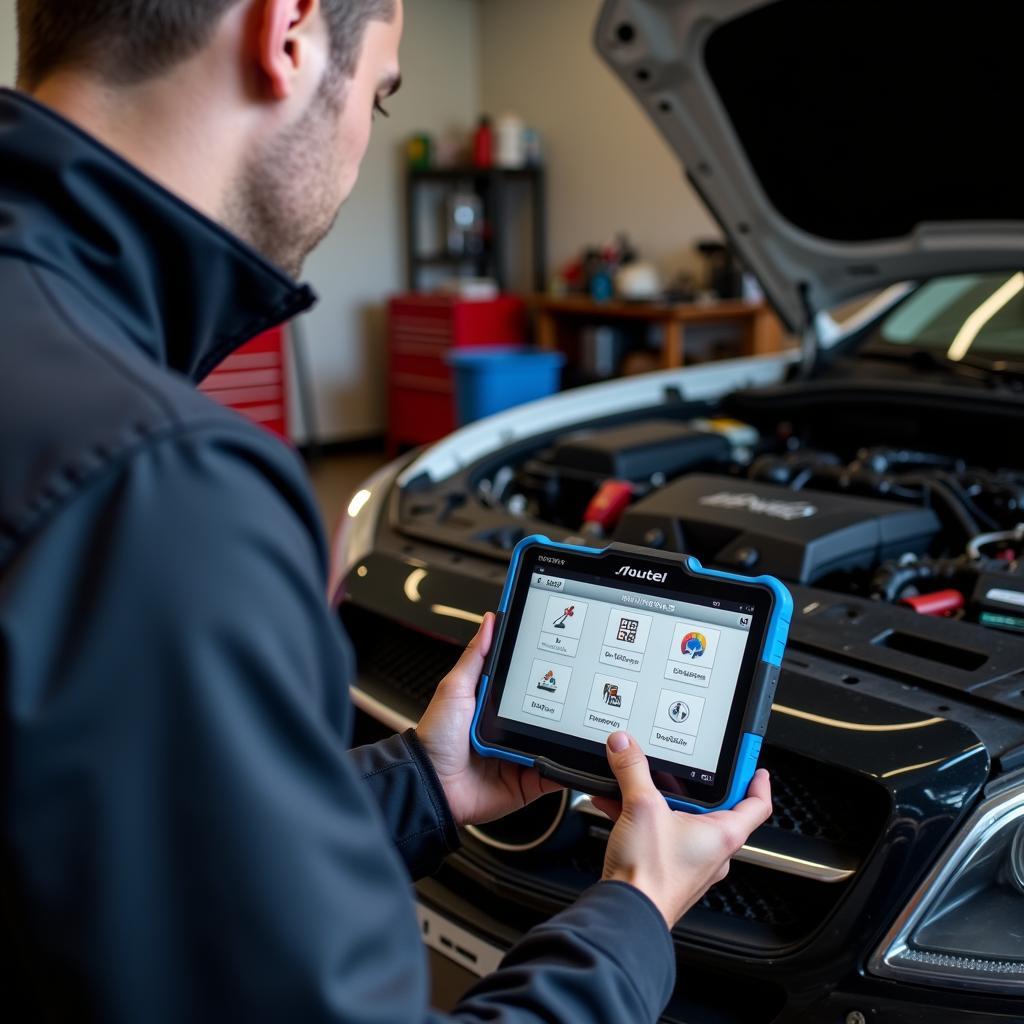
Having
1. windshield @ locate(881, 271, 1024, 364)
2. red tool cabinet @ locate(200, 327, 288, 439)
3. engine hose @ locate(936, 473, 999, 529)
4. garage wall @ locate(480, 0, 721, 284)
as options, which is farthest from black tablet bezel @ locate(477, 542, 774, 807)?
garage wall @ locate(480, 0, 721, 284)

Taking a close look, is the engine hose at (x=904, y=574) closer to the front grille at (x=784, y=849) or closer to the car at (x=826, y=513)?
the car at (x=826, y=513)

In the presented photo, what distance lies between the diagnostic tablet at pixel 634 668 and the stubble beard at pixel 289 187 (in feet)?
1.45

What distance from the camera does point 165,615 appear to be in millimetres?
502

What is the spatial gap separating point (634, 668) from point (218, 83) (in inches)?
24.0

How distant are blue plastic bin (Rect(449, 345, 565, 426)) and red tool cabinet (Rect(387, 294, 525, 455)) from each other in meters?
1.15

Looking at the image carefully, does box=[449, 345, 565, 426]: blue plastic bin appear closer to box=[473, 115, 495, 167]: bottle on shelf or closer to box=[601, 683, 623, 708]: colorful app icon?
box=[473, 115, 495, 167]: bottle on shelf

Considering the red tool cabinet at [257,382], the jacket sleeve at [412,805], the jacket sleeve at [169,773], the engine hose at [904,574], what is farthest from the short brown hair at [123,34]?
the red tool cabinet at [257,382]

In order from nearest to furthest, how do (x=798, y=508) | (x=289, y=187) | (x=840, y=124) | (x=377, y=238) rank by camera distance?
(x=289, y=187) < (x=798, y=508) < (x=840, y=124) < (x=377, y=238)

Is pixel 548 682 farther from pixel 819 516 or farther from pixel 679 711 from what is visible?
pixel 819 516

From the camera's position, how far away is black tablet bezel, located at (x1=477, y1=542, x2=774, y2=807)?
0.95 metres

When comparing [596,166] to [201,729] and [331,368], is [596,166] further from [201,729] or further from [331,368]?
[201,729]

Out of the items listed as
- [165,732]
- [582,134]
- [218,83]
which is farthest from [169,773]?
[582,134]

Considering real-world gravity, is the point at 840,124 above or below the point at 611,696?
above

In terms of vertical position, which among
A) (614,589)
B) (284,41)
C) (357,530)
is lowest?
(357,530)
